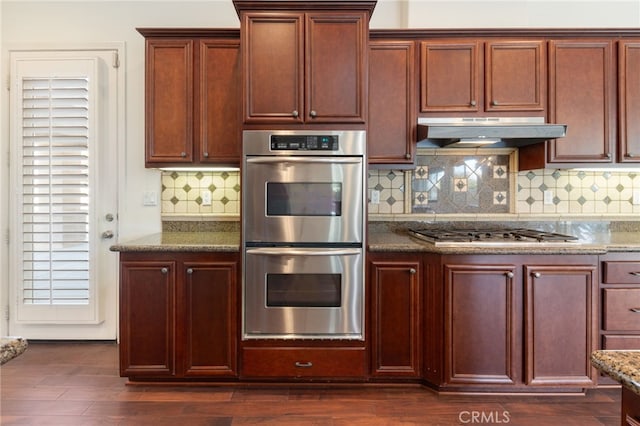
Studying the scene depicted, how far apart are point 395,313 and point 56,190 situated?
2.64 m

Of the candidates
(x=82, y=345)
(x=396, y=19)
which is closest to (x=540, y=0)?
(x=396, y=19)

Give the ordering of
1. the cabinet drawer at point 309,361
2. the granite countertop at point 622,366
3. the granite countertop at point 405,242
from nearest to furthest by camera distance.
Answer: the granite countertop at point 622,366 → the granite countertop at point 405,242 → the cabinet drawer at point 309,361

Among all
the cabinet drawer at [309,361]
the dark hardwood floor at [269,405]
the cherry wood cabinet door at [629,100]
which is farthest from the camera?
the cherry wood cabinet door at [629,100]

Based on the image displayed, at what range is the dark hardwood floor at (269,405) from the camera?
6.46 feet

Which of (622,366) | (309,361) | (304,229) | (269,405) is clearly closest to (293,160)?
(304,229)

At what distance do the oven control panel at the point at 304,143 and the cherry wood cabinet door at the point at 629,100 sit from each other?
192 cm

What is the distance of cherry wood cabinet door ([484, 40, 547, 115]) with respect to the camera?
2467 mm

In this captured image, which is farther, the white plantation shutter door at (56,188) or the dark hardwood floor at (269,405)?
the white plantation shutter door at (56,188)

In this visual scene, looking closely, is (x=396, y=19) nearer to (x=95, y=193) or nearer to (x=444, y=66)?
(x=444, y=66)

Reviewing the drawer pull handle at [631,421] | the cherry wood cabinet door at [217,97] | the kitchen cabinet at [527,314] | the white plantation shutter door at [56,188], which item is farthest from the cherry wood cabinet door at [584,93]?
the white plantation shutter door at [56,188]

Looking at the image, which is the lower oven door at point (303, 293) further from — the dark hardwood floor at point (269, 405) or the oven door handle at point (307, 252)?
the dark hardwood floor at point (269, 405)

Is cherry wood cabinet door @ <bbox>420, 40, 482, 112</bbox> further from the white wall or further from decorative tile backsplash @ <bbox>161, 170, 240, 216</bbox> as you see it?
decorative tile backsplash @ <bbox>161, 170, 240, 216</bbox>

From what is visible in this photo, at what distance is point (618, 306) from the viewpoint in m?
2.18

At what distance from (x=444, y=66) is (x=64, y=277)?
3.17m
